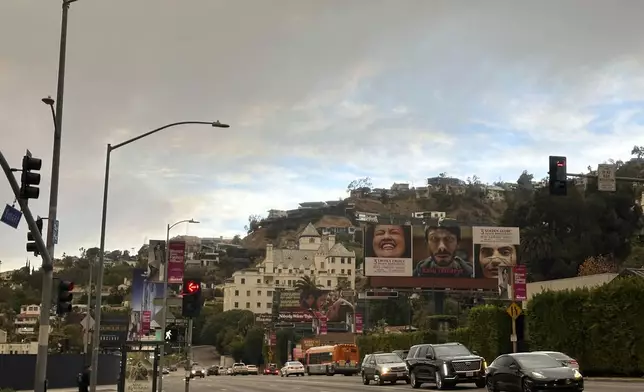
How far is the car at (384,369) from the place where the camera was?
3750 cm

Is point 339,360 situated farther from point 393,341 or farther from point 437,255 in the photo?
point 437,255

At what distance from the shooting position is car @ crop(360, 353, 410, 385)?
3750cm

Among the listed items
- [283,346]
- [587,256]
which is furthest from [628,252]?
[283,346]

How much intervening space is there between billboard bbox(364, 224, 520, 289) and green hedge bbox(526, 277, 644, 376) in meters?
52.7

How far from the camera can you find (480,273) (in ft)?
323

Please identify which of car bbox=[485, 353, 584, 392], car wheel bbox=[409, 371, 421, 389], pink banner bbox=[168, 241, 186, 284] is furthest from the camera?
pink banner bbox=[168, 241, 186, 284]

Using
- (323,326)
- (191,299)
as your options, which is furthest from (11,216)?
(323,326)

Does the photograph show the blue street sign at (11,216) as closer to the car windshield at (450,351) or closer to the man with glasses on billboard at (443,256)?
the car windshield at (450,351)

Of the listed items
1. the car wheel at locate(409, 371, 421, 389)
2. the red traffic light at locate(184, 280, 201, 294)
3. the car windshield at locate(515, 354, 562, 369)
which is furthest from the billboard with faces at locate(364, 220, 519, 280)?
the car windshield at locate(515, 354, 562, 369)

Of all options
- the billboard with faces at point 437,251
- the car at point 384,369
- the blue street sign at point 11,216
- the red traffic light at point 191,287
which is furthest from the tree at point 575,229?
the blue street sign at point 11,216

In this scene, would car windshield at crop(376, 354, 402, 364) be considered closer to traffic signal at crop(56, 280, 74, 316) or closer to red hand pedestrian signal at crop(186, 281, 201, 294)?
red hand pedestrian signal at crop(186, 281, 201, 294)

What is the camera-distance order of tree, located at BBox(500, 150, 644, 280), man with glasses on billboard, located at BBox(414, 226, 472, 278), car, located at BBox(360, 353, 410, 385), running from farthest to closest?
tree, located at BBox(500, 150, 644, 280), man with glasses on billboard, located at BBox(414, 226, 472, 278), car, located at BBox(360, 353, 410, 385)

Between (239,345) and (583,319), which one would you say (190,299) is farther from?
(239,345)

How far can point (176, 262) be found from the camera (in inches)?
1555
